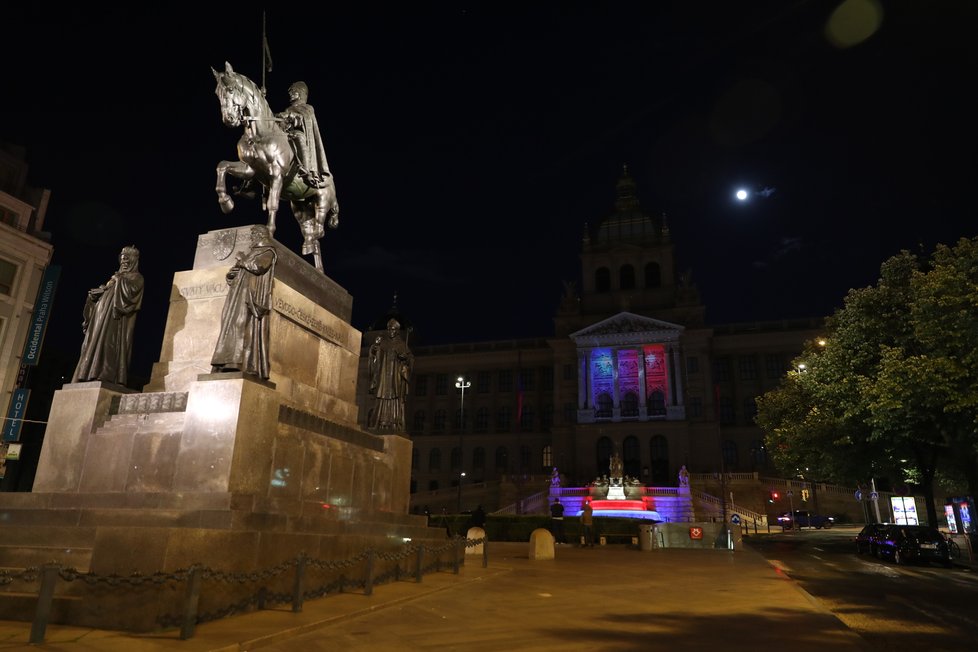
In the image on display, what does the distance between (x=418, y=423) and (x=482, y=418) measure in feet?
27.6

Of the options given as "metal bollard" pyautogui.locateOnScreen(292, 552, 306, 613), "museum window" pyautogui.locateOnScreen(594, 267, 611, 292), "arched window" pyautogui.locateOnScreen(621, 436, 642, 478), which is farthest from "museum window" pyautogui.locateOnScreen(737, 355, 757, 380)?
"metal bollard" pyautogui.locateOnScreen(292, 552, 306, 613)

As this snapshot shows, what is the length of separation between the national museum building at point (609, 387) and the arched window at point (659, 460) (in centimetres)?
12

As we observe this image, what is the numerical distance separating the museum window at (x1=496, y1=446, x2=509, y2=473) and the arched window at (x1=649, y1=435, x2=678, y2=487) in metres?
16.8

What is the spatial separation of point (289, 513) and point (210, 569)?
82.7 inches

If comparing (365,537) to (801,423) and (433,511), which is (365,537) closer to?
(801,423)

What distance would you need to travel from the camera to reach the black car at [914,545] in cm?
2117

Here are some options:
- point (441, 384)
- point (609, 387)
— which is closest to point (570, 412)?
Answer: point (609, 387)

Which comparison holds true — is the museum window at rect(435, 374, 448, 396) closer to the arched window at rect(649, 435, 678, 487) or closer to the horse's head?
the arched window at rect(649, 435, 678, 487)

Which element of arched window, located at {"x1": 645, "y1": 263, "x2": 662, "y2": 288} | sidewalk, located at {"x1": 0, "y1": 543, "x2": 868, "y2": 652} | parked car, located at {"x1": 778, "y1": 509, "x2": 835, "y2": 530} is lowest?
sidewalk, located at {"x1": 0, "y1": 543, "x2": 868, "y2": 652}

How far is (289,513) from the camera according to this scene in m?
9.32

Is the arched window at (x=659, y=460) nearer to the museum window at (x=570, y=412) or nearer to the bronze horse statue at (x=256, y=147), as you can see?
the museum window at (x=570, y=412)

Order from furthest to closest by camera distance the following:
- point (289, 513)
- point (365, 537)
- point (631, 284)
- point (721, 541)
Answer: point (631, 284)
point (721, 541)
point (365, 537)
point (289, 513)

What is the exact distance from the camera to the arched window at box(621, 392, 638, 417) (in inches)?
2586

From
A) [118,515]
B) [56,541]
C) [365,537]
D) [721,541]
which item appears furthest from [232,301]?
[721,541]
